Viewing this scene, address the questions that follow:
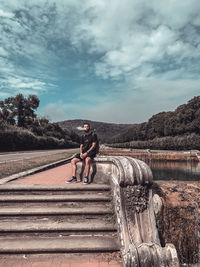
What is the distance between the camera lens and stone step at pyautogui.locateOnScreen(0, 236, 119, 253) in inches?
102

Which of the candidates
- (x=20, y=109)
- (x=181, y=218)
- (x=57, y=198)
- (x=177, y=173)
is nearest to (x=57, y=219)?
(x=57, y=198)

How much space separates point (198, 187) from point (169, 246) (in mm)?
2469

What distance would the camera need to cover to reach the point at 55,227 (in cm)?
293

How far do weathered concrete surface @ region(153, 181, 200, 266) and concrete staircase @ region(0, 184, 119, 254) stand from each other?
1.06 metres

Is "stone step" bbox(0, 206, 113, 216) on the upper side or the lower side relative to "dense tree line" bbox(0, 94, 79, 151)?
lower

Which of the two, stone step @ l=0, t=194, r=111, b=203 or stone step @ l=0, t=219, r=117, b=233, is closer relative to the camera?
stone step @ l=0, t=219, r=117, b=233

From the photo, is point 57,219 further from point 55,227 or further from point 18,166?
point 18,166

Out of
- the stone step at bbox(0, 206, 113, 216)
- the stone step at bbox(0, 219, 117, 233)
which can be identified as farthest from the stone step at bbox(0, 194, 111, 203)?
the stone step at bbox(0, 219, 117, 233)

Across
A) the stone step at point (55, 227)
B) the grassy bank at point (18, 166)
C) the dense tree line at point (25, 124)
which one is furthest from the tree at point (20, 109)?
the stone step at point (55, 227)

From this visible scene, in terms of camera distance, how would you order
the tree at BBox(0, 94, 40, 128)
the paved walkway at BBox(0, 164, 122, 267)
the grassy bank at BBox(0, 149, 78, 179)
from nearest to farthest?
the paved walkway at BBox(0, 164, 122, 267), the grassy bank at BBox(0, 149, 78, 179), the tree at BBox(0, 94, 40, 128)

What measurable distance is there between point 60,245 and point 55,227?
0.34 metres

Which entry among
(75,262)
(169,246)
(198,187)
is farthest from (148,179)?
(198,187)

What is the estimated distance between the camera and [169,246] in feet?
7.44

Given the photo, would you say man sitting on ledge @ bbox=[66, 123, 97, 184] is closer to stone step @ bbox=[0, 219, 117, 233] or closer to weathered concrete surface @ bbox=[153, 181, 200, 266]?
stone step @ bbox=[0, 219, 117, 233]
